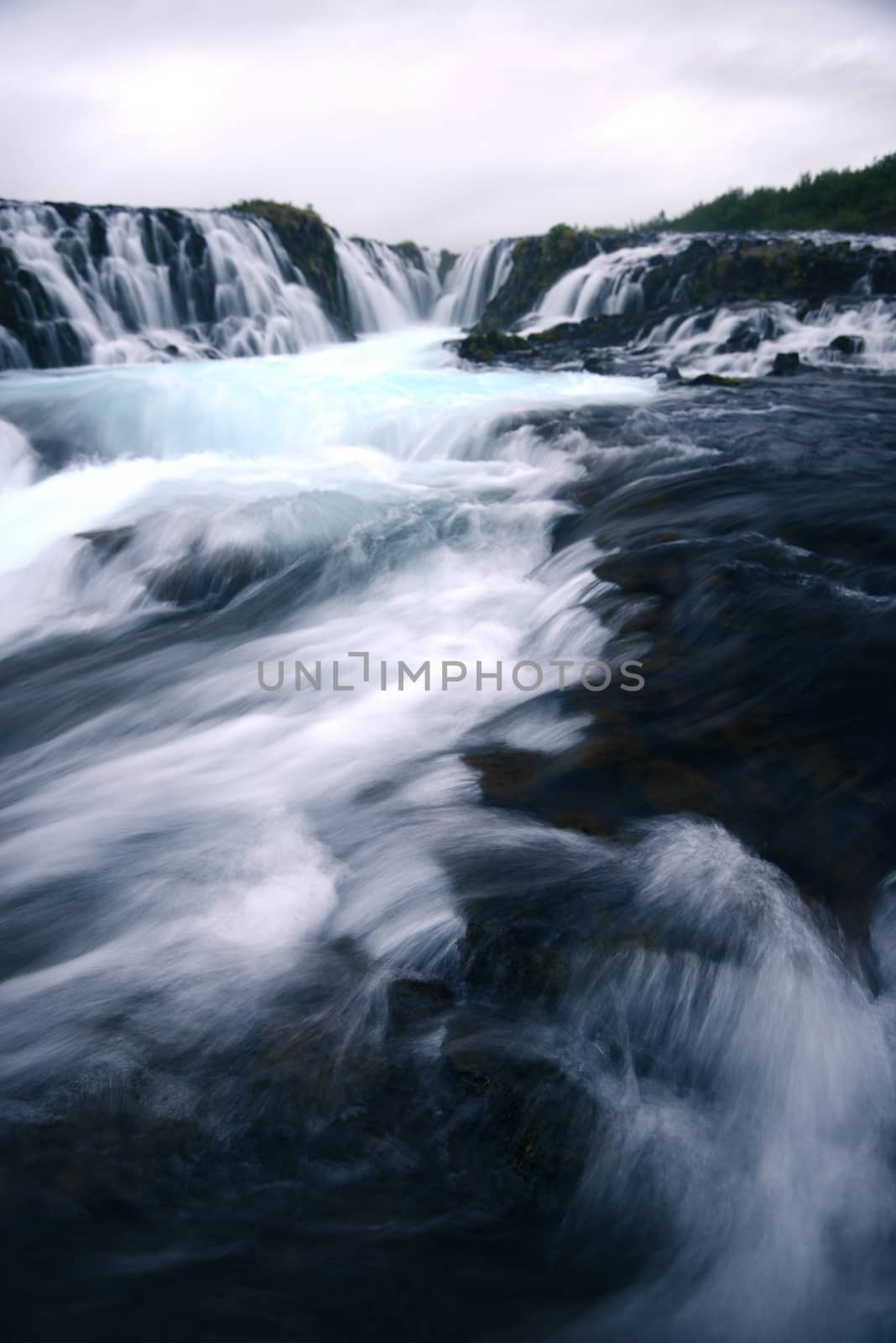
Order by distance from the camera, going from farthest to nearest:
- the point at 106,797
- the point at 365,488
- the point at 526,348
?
the point at 526,348 → the point at 365,488 → the point at 106,797

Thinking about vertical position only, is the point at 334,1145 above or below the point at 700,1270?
above

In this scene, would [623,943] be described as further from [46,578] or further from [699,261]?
[699,261]

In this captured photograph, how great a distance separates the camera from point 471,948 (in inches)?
101

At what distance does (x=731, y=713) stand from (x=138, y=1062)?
2.84 metres

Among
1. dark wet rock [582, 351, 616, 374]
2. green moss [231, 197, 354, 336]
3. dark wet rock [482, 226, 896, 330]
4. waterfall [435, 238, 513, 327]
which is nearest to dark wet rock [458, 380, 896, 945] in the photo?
dark wet rock [582, 351, 616, 374]

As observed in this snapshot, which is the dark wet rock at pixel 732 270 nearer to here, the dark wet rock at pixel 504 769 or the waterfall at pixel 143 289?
the waterfall at pixel 143 289

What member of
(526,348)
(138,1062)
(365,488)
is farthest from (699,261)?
(138,1062)

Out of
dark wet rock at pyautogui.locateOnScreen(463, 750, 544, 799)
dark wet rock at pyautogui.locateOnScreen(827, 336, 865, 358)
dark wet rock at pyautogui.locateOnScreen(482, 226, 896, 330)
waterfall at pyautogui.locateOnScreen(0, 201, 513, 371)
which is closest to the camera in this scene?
dark wet rock at pyautogui.locateOnScreen(463, 750, 544, 799)

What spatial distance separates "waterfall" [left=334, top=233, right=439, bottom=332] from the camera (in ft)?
92.3

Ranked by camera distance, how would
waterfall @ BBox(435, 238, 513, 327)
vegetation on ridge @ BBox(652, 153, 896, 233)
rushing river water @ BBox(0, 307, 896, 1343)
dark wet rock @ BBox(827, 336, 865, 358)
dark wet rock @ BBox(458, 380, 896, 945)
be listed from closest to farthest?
rushing river water @ BBox(0, 307, 896, 1343)
dark wet rock @ BBox(458, 380, 896, 945)
dark wet rock @ BBox(827, 336, 865, 358)
vegetation on ridge @ BBox(652, 153, 896, 233)
waterfall @ BBox(435, 238, 513, 327)

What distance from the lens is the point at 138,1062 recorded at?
2359 millimetres

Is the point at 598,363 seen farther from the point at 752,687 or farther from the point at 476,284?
the point at 476,284

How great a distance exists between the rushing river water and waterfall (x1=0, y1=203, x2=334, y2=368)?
13507 millimetres

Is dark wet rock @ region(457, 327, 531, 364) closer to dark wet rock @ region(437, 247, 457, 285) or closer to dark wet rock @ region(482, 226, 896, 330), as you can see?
dark wet rock @ region(482, 226, 896, 330)
